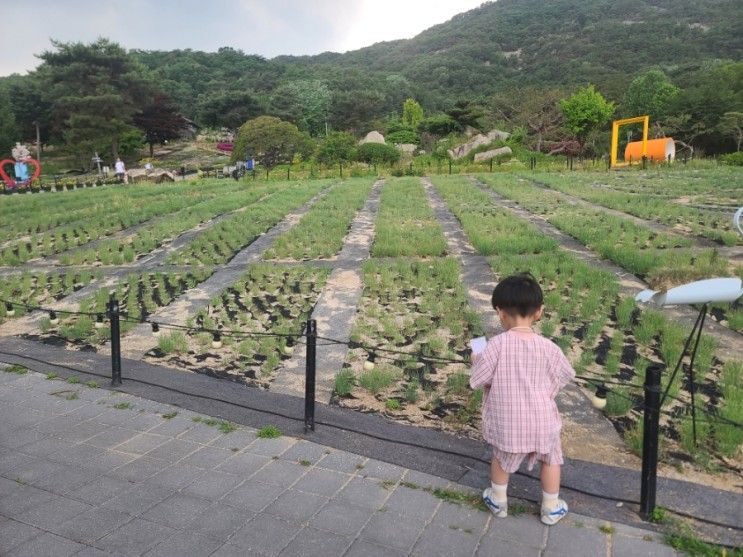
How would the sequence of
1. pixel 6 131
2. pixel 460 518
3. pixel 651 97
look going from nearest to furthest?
pixel 460 518 < pixel 651 97 < pixel 6 131

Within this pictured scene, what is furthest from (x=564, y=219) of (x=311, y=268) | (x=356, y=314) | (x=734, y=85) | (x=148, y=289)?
(x=734, y=85)

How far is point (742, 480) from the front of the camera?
2.81 m

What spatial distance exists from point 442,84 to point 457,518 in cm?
6865

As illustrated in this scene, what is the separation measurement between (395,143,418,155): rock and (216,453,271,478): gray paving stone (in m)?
31.1

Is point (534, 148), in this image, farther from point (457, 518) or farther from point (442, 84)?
point (442, 84)

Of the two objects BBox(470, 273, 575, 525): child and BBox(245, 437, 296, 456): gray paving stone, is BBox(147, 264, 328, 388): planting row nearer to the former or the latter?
BBox(245, 437, 296, 456): gray paving stone

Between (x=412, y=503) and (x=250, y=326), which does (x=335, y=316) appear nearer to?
(x=250, y=326)

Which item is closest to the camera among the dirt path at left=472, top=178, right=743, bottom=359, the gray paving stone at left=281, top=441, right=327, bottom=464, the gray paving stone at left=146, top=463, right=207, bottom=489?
the gray paving stone at left=146, top=463, right=207, bottom=489

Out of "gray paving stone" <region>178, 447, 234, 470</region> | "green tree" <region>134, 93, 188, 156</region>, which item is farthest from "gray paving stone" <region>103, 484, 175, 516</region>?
"green tree" <region>134, 93, 188, 156</region>

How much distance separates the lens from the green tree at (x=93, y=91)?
113 feet

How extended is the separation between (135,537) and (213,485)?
51 cm

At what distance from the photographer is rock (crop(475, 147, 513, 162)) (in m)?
27.1

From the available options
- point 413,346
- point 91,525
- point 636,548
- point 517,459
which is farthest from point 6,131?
point 636,548

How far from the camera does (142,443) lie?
341 cm
